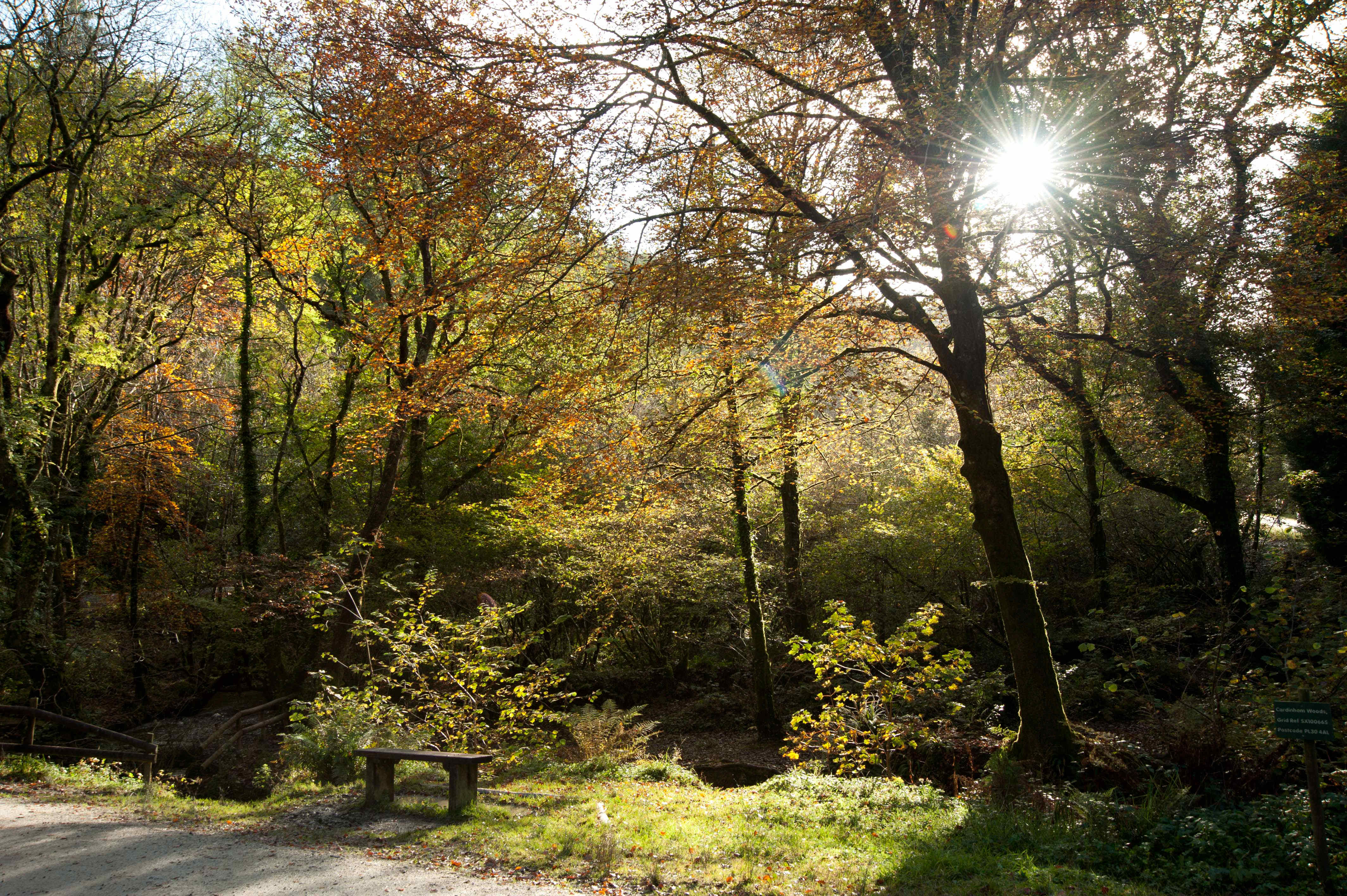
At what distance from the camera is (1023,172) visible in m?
7.97

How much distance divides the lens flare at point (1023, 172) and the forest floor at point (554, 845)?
5575 millimetres

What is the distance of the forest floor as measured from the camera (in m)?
4.97

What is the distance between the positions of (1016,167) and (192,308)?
16.5m

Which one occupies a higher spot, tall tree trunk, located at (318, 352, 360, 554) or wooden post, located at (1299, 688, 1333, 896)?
tall tree trunk, located at (318, 352, 360, 554)

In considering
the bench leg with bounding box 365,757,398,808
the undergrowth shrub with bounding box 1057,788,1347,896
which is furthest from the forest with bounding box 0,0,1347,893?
the bench leg with bounding box 365,757,398,808

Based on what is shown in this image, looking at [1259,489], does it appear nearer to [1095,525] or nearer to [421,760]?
[1095,525]

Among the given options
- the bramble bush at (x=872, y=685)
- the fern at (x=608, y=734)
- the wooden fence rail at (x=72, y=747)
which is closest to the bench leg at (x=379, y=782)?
the wooden fence rail at (x=72, y=747)

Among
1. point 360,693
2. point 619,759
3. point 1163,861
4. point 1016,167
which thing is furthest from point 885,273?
point 360,693

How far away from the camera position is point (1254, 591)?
488 inches

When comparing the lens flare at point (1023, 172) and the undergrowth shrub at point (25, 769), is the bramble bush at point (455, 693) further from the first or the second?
the lens flare at point (1023, 172)

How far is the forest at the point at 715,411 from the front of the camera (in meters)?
7.23

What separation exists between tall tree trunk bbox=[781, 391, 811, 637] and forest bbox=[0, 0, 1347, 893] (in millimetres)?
94

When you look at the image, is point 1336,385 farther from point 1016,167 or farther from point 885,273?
point 885,273

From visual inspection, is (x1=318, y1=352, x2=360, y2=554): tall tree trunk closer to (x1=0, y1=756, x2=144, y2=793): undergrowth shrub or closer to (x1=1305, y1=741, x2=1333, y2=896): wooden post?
(x1=0, y1=756, x2=144, y2=793): undergrowth shrub
